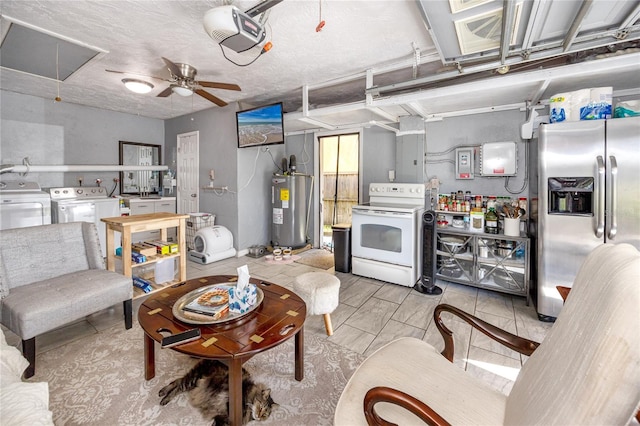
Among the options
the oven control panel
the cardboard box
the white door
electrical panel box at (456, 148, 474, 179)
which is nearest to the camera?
the cardboard box

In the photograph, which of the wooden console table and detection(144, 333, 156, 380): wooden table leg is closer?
detection(144, 333, 156, 380): wooden table leg

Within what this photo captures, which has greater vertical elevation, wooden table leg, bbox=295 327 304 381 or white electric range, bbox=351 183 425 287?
white electric range, bbox=351 183 425 287

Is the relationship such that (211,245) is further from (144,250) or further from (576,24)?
(576,24)

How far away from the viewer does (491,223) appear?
3158 mm

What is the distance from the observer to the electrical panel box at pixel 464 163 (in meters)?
3.54

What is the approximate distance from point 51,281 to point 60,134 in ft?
12.6

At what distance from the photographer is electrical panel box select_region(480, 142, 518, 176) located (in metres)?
3.28

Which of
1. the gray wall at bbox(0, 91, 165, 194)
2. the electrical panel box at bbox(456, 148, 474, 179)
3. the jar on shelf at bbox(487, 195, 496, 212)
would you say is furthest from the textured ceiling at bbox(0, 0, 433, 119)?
the jar on shelf at bbox(487, 195, 496, 212)

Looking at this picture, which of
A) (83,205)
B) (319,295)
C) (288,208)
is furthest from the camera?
(288,208)

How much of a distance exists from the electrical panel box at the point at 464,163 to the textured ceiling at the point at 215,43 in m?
1.52

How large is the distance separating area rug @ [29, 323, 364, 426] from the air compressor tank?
2853mm

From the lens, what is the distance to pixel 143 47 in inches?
108

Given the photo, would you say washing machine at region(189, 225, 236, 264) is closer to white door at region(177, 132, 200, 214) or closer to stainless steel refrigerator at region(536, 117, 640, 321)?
white door at region(177, 132, 200, 214)

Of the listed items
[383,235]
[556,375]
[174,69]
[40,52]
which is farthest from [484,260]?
[40,52]
